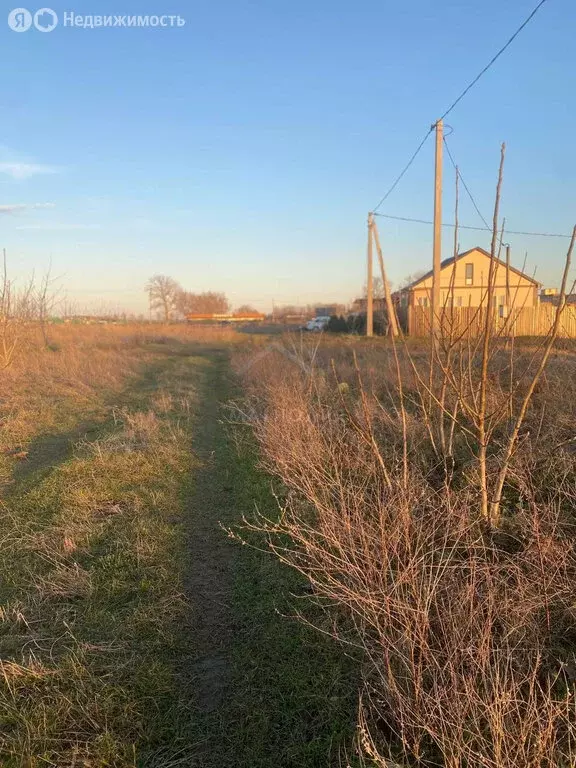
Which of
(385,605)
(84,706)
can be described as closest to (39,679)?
(84,706)

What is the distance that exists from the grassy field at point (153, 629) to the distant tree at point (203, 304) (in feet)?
287

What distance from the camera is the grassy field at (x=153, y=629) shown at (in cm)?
267

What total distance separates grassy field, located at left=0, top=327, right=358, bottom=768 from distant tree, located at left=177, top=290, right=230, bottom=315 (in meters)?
87.5

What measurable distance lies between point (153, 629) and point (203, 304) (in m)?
94.3

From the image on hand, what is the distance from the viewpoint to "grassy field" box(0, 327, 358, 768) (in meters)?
2.67

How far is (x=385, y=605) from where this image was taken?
2785 millimetres

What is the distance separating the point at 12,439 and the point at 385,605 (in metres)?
8.32

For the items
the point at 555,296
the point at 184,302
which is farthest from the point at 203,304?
the point at 555,296

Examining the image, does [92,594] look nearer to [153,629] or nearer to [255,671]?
[153,629]

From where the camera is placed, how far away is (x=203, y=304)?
95.4 metres

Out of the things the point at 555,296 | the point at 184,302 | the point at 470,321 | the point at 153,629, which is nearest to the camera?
the point at 153,629

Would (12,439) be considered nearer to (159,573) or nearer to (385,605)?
(159,573)

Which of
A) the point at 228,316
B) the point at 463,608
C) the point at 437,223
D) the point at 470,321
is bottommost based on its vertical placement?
the point at 463,608

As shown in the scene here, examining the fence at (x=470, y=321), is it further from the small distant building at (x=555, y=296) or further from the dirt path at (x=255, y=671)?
the dirt path at (x=255, y=671)
